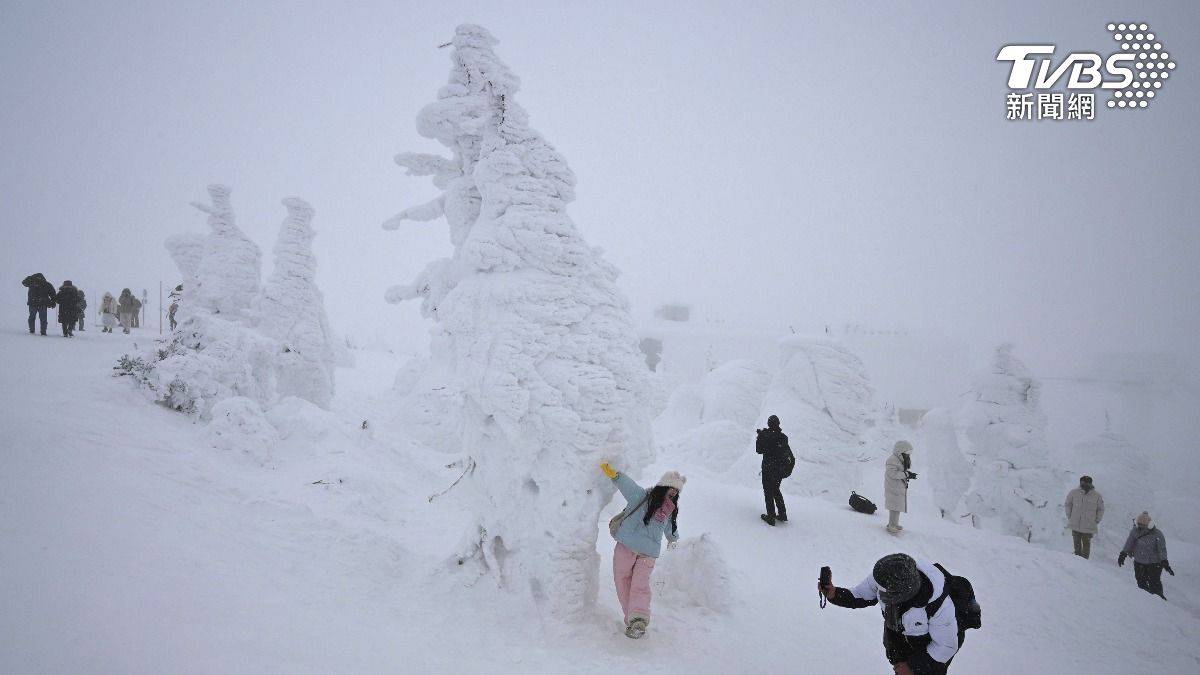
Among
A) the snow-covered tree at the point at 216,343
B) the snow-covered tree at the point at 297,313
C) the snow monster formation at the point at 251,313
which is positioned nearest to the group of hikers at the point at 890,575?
the snow-covered tree at the point at 216,343

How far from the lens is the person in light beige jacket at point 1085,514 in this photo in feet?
33.3

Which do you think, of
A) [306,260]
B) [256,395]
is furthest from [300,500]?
[306,260]

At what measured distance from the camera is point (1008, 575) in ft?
27.9

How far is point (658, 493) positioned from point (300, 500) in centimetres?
529

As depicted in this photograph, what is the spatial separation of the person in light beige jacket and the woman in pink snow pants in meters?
10.8

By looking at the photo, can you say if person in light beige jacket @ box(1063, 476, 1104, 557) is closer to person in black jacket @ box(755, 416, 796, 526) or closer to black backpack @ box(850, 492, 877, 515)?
black backpack @ box(850, 492, 877, 515)

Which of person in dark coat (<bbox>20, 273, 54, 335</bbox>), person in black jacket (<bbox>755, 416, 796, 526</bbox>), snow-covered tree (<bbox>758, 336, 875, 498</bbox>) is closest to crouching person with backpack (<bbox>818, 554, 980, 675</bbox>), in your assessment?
person in black jacket (<bbox>755, 416, 796, 526</bbox>)

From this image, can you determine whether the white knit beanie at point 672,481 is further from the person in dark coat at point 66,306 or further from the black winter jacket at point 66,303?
the black winter jacket at point 66,303

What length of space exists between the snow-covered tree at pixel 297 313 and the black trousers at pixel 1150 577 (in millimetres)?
20500

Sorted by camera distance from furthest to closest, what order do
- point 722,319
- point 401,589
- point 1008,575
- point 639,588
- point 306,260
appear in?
point 722,319 → point 306,260 → point 1008,575 → point 401,589 → point 639,588

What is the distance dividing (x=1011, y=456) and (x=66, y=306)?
29.5 meters

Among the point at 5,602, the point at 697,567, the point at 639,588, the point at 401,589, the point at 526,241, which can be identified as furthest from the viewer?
the point at 697,567

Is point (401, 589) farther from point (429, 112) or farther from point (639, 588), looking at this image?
point (429, 112)

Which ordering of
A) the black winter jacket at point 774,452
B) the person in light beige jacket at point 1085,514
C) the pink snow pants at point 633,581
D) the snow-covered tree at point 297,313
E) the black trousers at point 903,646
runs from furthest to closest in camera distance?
1. the snow-covered tree at point 297,313
2. the person in light beige jacket at point 1085,514
3. the black winter jacket at point 774,452
4. the pink snow pants at point 633,581
5. the black trousers at point 903,646
